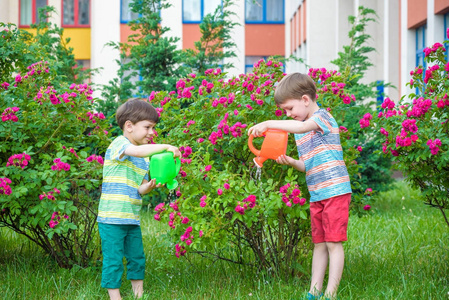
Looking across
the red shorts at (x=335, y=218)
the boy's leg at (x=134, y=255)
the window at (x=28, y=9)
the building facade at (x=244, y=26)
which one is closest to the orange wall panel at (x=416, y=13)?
the building facade at (x=244, y=26)

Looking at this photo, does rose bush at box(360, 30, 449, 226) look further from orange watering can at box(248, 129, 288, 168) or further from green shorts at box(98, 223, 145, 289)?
green shorts at box(98, 223, 145, 289)

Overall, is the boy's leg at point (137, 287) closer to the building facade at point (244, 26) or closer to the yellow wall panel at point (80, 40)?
the building facade at point (244, 26)

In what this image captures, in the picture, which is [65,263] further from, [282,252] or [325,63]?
[325,63]

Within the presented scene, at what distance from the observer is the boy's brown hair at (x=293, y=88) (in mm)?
3406

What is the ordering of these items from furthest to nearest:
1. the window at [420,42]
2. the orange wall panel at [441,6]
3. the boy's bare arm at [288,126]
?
the window at [420,42] → the orange wall panel at [441,6] → the boy's bare arm at [288,126]

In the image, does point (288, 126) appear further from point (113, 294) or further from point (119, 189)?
point (113, 294)

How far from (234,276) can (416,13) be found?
9626mm

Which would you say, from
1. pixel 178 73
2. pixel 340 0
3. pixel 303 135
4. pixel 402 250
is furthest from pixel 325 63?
pixel 303 135

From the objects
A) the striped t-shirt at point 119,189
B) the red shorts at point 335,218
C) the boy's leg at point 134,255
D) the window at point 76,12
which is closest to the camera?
the red shorts at point 335,218

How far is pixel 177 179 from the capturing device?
12.1 ft

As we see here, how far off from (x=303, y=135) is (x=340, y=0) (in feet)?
→ 50.3

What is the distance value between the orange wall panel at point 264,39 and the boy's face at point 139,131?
2065 centimetres

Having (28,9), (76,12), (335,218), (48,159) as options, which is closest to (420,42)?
(335,218)

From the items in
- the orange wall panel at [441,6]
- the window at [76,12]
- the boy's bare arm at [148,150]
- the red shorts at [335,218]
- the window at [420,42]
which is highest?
the window at [76,12]
